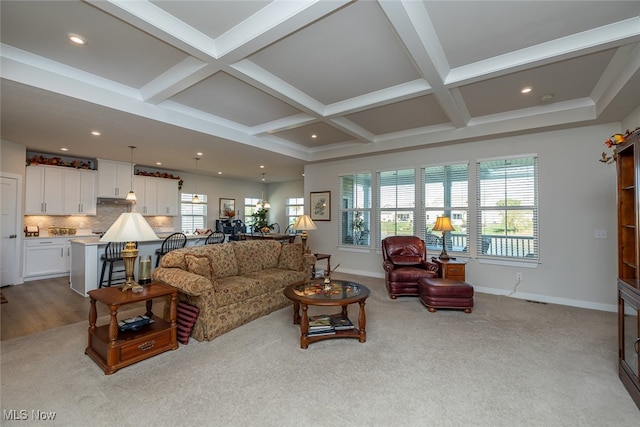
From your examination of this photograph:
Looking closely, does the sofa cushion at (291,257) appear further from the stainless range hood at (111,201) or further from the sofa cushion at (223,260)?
the stainless range hood at (111,201)

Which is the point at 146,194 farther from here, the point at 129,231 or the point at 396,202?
the point at 396,202

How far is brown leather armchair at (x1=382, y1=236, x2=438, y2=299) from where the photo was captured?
4.48 meters

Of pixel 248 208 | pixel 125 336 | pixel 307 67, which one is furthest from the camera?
pixel 248 208

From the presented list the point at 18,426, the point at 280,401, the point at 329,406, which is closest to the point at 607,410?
the point at 329,406

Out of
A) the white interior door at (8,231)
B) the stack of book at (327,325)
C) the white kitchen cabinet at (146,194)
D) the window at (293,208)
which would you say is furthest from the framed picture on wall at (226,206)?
the stack of book at (327,325)

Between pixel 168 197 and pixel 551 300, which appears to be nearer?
pixel 551 300

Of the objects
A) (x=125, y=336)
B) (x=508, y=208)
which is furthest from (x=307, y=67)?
(x=508, y=208)

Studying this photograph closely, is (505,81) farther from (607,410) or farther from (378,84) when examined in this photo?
(607,410)

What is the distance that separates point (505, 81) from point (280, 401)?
4.03 m

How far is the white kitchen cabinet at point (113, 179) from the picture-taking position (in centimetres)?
662

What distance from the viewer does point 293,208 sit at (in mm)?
10945

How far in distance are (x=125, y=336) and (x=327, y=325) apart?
1.87 metres

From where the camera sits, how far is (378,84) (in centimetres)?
356

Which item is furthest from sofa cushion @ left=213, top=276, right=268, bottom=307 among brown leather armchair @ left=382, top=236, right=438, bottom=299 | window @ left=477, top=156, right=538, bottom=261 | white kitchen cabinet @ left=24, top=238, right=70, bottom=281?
white kitchen cabinet @ left=24, top=238, right=70, bottom=281
